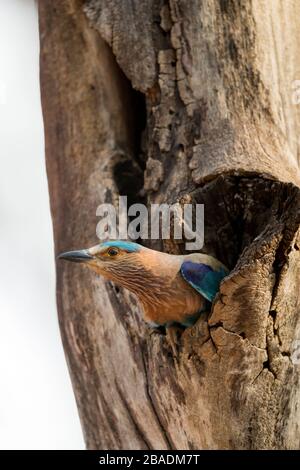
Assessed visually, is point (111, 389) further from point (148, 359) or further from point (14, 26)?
point (14, 26)

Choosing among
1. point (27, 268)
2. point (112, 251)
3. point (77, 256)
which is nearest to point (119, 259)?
point (112, 251)

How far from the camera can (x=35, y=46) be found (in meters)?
4.90

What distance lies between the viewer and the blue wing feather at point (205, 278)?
278 centimetres

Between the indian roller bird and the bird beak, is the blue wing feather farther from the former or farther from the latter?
the bird beak

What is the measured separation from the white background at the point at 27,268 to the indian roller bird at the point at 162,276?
2.38 m

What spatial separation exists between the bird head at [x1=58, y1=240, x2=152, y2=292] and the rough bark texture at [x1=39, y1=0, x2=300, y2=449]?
16 centimetres

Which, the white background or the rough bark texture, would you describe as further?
the white background

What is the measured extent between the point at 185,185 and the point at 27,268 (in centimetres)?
259

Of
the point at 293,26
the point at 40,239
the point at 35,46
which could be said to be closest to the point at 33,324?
the point at 40,239

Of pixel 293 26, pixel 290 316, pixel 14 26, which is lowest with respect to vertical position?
pixel 290 316

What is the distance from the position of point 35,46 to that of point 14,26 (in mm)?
299

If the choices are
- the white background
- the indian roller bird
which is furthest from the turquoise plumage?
the white background

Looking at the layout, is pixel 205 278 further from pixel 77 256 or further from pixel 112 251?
pixel 77 256

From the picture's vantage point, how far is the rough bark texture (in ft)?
8.95
